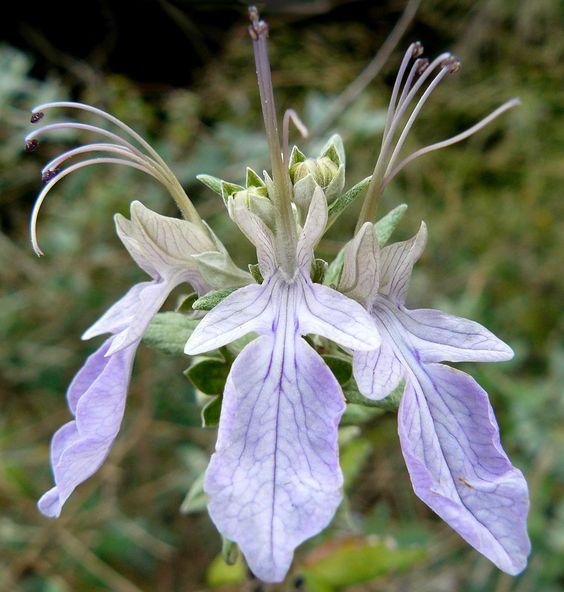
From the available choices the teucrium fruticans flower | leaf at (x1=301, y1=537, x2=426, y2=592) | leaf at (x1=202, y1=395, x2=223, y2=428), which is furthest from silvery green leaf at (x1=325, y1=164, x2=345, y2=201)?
leaf at (x1=301, y1=537, x2=426, y2=592)

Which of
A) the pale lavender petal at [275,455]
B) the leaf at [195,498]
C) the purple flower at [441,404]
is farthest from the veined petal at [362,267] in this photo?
the leaf at [195,498]

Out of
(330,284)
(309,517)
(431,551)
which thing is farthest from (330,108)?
(309,517)

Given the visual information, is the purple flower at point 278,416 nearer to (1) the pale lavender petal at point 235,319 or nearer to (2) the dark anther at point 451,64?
(1) the pale lavender petal at point 235,319

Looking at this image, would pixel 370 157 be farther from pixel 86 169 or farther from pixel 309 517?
pixel 309 517

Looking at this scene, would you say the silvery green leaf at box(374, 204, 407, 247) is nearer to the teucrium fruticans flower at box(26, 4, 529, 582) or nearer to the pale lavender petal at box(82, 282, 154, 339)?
the teucrium fruticans flower at box(26, 4, 529, 582)

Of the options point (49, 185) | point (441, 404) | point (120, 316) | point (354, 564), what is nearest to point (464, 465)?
point (441, 404)
